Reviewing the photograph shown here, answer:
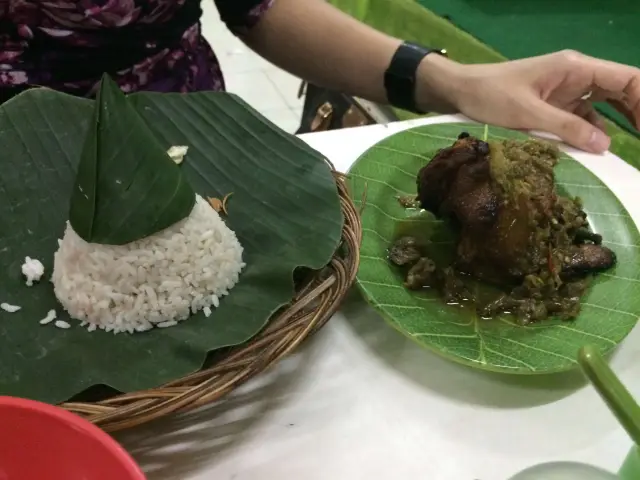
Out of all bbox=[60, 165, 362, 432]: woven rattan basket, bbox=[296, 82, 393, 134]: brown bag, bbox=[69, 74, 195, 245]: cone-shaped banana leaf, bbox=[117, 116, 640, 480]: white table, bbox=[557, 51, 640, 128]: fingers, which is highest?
bbox=[557, 51, 640, 128]: fingers

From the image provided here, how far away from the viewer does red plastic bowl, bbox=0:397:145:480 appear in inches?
22.8

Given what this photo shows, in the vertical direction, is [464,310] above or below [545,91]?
below

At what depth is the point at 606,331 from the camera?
0.95 metres

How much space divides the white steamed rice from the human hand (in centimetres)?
79

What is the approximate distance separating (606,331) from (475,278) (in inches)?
8.5

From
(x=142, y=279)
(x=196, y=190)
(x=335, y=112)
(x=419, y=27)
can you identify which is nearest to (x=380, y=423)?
(x=142, y=279)

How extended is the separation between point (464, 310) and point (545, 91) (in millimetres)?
678

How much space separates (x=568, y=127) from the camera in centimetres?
138

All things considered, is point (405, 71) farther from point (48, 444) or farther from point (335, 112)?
point (48, 444)

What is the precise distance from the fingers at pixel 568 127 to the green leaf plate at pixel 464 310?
0.10 meters

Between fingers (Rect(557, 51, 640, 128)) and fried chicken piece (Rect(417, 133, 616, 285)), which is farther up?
fingers (Rect(557, 51, 640, 128))

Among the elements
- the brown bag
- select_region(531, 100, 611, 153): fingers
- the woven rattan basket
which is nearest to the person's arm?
select_region(531, 100, 611, 153): fingers

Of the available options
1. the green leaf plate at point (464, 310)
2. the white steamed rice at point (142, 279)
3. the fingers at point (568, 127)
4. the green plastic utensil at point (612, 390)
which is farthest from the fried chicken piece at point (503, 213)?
the green plastic utensil at point (612, 390)

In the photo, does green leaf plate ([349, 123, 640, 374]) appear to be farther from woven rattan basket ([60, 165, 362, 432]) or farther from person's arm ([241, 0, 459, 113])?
person's arm ([241, 0, 459, 113])
